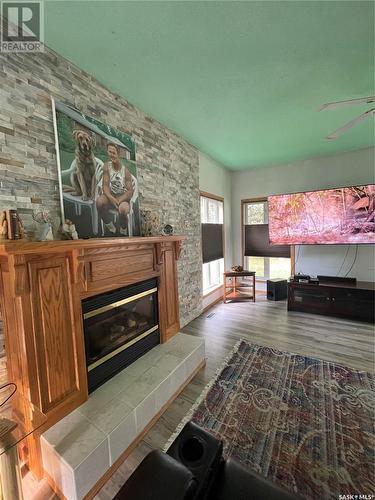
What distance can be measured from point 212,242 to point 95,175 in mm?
2785

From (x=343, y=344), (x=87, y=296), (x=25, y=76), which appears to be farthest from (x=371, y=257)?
(x=25, y=76)

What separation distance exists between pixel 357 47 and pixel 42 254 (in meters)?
2.70

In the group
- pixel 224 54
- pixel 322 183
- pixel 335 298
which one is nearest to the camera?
pixel 224 54

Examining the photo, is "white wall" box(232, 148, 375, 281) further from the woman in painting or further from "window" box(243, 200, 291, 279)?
the woman in painting

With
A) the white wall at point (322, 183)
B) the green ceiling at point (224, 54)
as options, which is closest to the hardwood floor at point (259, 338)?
the white wall at point (322, 183)

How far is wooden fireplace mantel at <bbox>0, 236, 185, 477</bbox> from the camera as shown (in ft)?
4.02

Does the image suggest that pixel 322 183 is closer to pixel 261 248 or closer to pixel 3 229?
pixel 261 248

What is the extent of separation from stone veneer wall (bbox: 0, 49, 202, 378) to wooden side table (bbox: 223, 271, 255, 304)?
2.26 metres

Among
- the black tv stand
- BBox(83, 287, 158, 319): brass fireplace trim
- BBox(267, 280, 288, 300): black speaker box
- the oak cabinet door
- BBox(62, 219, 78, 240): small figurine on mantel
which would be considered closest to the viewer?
the oak cabinet door

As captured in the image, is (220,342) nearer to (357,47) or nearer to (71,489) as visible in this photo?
(71,489)

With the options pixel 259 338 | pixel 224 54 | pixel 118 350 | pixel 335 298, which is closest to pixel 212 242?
pixel 259 338

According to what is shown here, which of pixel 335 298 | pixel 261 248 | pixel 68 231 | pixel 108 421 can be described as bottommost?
pixel 108 421

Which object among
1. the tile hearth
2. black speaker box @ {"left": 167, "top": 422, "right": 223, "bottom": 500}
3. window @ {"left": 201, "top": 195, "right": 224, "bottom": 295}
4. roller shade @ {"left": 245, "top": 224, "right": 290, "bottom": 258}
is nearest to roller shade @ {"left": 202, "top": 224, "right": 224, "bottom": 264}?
window @ {"left": 201, "top": 195, "right": 224, "bottom": 295}

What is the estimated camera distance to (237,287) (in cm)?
486
